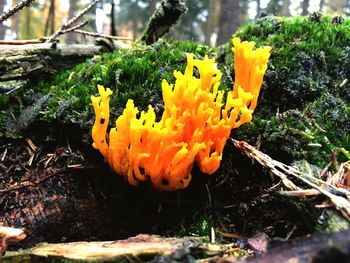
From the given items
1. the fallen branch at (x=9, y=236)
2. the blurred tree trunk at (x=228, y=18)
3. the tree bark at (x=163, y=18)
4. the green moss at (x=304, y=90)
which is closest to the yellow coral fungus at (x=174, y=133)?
the green moss at (x=304, y=90)

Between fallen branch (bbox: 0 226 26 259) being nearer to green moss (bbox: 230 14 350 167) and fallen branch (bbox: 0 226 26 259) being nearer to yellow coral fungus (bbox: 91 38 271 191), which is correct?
yellow coral fungus (bbox: 91 38 271 191)

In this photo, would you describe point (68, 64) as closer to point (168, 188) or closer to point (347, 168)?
→ point (168, 188)

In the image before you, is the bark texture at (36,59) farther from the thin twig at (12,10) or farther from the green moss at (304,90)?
the green moss at (304,90)

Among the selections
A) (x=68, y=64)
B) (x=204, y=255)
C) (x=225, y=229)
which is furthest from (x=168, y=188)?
(x=68, y=64)

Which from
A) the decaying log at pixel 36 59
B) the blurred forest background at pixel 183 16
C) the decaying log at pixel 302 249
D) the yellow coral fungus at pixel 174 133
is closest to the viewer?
the decaying log at pixel 302 249

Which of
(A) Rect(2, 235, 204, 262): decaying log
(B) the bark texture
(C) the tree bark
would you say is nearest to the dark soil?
(A) Rect(2, 235, 204, 262): decaying log

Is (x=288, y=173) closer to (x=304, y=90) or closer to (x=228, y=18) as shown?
(x=304, y=90)
